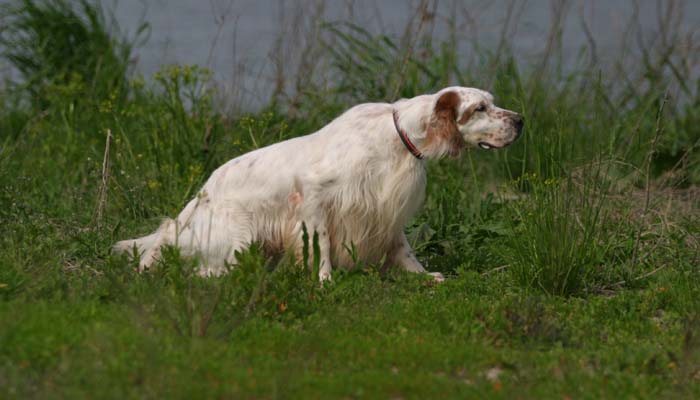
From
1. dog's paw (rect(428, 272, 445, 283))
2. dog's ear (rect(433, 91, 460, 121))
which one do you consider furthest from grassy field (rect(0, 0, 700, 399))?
dog's ear (rect(433, 91, 460, 121))

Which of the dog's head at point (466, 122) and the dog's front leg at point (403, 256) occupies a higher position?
the dog's head at point (466, 122)

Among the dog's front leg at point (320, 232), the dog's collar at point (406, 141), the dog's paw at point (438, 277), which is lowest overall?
the dog's paw at point (438, 277)

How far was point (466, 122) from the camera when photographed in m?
5.44

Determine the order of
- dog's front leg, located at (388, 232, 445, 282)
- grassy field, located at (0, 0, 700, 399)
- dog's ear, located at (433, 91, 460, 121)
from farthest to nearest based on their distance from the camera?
dog's front leg, located at (388, 232, 445, 282) → dog's ear, located at (433, 91, 460, 121) → grassy field, located at (0, 0, 700, 399)

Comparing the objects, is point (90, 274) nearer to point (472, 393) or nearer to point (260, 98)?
point (472, 393)

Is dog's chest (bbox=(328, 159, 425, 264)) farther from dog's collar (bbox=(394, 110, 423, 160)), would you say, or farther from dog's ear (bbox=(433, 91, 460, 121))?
dog's ear (bbox=(433, 91, 460, 121))

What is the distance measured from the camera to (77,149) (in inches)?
321

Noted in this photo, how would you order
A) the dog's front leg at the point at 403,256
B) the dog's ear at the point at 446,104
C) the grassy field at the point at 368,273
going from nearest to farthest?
the grassy field at the point at 368,273 → the dog's ear at the point at 446,104 → the dog's front leg at the point at 403,256

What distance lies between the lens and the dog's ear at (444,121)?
538 cm

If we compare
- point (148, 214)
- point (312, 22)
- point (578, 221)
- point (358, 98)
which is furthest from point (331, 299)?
point (312, 22)

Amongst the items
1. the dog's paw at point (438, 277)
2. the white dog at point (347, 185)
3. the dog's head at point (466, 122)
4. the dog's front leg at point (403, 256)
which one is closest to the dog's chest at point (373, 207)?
the white dog at point (347, 185)

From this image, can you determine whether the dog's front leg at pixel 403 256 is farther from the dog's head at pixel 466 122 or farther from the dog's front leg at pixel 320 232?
the dog's head at pixel 466 122

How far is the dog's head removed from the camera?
5.38 metres

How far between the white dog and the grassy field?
0.23 metres
